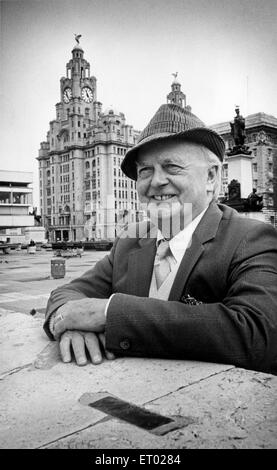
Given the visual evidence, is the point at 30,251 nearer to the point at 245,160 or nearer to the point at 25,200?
the point at 245,160

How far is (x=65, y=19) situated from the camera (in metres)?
2.34

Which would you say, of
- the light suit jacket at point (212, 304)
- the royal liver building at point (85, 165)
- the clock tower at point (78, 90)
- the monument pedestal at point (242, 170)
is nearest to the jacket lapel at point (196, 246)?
the light suit jacket at point (212, 304)

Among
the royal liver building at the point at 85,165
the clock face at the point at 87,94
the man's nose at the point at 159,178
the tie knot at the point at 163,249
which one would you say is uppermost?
the clock face at the point at 87,94

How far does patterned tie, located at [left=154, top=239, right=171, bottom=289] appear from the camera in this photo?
6.32 feet

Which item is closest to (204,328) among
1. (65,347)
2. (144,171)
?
(65,347)

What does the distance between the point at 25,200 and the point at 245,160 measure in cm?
4217

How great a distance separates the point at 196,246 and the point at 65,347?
0.78 meters

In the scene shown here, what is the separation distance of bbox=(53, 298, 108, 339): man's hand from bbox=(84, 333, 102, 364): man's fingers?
0.10 ft

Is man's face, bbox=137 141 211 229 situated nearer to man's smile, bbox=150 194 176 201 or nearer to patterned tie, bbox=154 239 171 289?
man's smile, bbox=150 194 176 201

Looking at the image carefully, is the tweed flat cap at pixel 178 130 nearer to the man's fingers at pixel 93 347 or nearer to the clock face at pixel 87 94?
the man's fingers at pixel 93 347

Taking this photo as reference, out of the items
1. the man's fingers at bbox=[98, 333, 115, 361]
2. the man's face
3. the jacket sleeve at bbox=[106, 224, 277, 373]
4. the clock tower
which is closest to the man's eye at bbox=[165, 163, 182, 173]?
the man's face

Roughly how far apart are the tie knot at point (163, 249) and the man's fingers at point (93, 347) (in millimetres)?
654

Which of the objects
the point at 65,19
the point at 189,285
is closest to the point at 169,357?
the point at 189,285

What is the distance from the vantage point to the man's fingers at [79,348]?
1324 millimetres
